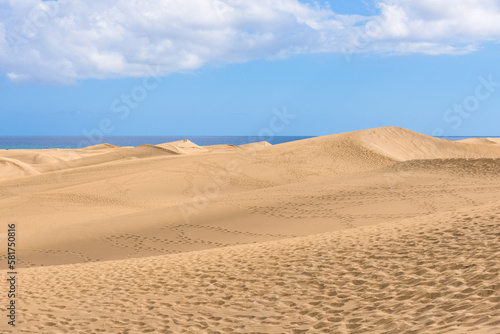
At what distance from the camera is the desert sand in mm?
7309

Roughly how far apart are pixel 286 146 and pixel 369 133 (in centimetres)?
700

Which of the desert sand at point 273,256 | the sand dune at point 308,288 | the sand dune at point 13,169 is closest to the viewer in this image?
the sand dune at point 308,288

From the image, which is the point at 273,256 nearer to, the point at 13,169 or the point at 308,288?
the point at 308,288

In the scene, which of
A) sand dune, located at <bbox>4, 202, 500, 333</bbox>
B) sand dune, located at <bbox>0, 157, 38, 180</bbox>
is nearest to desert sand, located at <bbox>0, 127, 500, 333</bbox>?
sand dune, located at <bbox>4, 202, 500, 333</bbox>

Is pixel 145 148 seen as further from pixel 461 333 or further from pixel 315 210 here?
pixel 461 333

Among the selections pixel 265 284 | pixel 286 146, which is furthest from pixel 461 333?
pixel 286 146

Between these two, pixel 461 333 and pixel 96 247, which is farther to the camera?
pixel 96 247

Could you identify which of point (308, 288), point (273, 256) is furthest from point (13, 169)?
point (308, 288)

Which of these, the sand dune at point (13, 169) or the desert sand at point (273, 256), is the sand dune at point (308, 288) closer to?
the desert sand at point (273, 256)

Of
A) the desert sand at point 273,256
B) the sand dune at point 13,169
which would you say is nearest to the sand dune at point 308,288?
the desert sand at point 273,256

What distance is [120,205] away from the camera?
24.5 m

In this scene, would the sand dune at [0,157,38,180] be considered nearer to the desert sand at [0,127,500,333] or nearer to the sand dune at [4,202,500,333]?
the desert sand at [0,127,500,333]

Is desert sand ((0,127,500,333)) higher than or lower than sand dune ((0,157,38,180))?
lower

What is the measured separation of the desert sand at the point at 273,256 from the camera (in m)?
7.31
